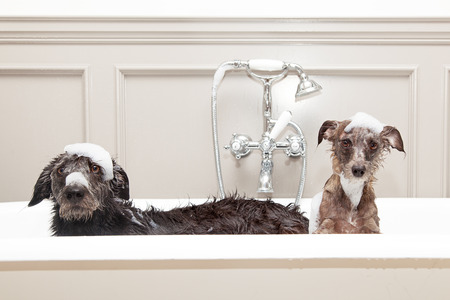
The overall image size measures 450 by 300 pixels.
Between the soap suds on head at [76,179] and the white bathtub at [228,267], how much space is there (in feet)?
0.66

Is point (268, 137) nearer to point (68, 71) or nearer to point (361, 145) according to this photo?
point (361, 145)

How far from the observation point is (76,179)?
35.4 inches

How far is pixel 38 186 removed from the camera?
3.30 feet

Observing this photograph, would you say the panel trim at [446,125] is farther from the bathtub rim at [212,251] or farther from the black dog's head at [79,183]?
the black dog's head at [79,183]

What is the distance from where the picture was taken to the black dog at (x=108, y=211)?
0.91 m

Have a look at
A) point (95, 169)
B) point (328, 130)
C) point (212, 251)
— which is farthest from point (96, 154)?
point (328, 130)

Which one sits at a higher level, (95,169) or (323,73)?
(323,73)

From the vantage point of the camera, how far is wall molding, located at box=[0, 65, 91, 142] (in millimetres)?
1801

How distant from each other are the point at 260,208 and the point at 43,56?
4.20ft

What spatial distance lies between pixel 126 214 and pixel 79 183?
18 cm

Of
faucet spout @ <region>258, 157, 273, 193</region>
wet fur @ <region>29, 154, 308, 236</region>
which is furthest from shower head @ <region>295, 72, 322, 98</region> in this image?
wet fur @ <region>29, 154, 308, 236</region>

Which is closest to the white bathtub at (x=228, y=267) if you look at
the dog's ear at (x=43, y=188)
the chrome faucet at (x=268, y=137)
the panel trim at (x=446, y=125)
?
the dog's ear at (x=43, y=188)

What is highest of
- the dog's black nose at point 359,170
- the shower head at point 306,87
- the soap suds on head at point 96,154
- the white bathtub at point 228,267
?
the shower head at point 306,87

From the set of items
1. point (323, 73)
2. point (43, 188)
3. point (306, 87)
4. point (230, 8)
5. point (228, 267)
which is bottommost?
point (228, 267)
